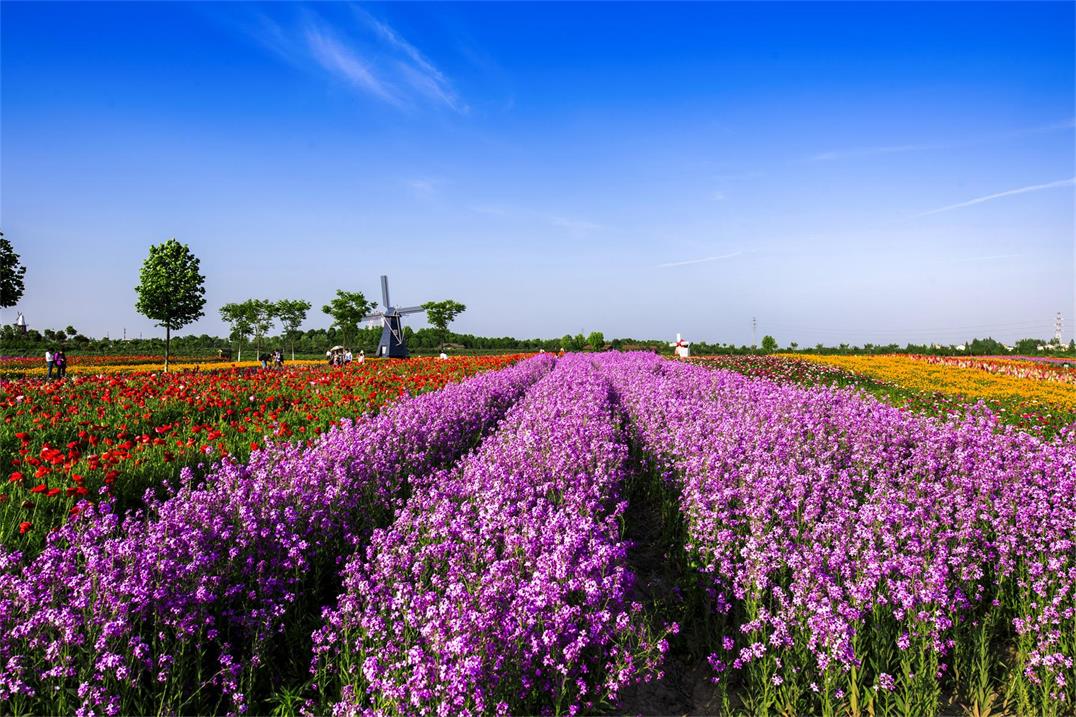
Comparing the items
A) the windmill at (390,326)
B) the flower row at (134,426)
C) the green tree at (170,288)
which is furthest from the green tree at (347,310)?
the flower row at (134,426)

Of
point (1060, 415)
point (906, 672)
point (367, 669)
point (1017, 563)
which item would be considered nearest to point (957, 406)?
point (1060, 415)

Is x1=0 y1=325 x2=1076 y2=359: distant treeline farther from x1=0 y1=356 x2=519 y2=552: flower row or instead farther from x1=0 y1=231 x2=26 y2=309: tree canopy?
x1=0 y1=356 x2=519 y2=552: flower row

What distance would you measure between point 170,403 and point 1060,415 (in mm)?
15476

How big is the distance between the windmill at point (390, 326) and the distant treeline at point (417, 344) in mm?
7026

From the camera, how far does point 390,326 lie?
1896 inches

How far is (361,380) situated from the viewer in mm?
12672

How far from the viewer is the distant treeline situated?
3781 centimetres

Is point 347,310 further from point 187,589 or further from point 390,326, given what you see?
point 187,589

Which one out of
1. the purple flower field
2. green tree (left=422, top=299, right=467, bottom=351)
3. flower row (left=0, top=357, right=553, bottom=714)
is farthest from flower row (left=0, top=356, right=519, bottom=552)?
green tree (left=422, top=299, right=467, bottom=351)

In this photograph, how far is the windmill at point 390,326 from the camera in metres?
46.8

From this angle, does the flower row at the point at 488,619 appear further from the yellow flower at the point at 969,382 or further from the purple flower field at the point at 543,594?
the yellow flower at the point at 969,382

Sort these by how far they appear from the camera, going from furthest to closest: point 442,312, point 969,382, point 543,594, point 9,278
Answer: point 442,312, point 9,278, point 969,382, point 543,594

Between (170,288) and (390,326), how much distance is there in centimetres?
2032

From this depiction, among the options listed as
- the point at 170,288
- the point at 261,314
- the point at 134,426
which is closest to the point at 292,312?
the point at 261,314
